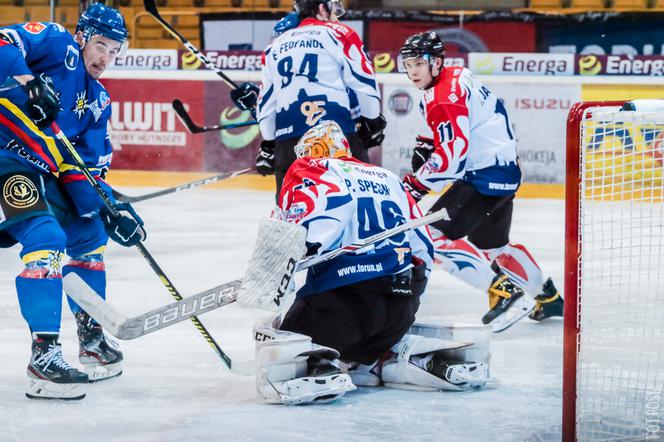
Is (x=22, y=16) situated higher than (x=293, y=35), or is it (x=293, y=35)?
(x=22, y=16)

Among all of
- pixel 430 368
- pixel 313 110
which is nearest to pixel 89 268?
pixel 430 368

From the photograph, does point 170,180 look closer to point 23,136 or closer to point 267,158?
point 267,158

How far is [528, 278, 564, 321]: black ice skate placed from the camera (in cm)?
406

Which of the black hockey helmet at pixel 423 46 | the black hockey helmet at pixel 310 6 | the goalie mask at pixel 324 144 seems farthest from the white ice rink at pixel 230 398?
the black hockey helmet at pixel 310 6

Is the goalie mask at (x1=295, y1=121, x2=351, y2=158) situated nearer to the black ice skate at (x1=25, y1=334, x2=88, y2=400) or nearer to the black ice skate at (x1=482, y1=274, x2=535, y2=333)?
the black ice skate at (x1=25, y1=334, x2=88, y2=400)

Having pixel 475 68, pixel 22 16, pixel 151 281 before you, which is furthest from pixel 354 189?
pixel 22 16

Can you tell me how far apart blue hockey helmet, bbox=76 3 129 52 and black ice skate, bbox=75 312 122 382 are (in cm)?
76

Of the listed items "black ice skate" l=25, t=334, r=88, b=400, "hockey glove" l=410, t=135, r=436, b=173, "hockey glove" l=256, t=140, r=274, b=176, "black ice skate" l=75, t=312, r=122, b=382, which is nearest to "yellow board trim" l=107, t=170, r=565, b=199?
"hockey glove" l=256, t=140, r=274, b=176

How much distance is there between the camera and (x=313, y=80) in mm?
4254

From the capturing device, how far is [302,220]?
275 cm

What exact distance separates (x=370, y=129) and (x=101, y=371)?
66.4 inches

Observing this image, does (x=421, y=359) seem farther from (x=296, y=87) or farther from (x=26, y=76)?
(x=296, y=87)

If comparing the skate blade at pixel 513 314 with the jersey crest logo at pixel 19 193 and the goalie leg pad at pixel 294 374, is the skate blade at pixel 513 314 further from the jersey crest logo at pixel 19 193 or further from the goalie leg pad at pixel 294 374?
the jersey crest logo at pixel 19 193

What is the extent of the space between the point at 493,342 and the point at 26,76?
170 centimetres
